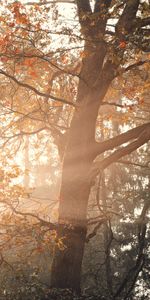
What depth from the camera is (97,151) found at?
973 cm

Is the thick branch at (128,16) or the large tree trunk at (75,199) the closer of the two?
the thick branch at (128,16)

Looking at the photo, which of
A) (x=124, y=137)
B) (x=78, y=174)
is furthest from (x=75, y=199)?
(x=124, y=137)

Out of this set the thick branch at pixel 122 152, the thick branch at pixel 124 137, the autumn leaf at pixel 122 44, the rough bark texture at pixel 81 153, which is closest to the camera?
the autumn leaf at pixel 122 44

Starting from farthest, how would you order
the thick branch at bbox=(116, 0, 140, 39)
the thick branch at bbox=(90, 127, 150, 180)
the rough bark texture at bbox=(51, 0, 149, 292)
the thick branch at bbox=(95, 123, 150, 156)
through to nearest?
the rough bark texture at bbox=(51, 0, 149, 292) → the thick branch at bbox=(116, 0, 140, 39) → the thick branch at bbox=(95, 123, 150, 156) → the thick branch at bbox=(90, 127, 150, 180)

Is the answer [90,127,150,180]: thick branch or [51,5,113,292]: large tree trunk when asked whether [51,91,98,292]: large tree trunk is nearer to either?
[51,5,113,292]: large tree trunk

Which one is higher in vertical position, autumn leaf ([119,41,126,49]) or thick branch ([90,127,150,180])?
autumn leaf ([119,41,126,49])

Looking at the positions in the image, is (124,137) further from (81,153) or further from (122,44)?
(122,44)

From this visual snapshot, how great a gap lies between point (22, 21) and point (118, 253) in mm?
19352

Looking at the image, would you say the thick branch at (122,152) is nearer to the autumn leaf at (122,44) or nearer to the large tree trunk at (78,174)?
the large tree trunk at (78,174)

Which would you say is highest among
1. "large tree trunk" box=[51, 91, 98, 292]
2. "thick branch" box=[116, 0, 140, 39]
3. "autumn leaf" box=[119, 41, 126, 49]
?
"thick branch" box=[116, 0, 140, 39]

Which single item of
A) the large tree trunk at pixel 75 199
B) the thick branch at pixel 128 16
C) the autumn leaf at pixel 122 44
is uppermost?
the thick branch at pixel 128 16

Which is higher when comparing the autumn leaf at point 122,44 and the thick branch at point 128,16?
the thick branch at point 128,16

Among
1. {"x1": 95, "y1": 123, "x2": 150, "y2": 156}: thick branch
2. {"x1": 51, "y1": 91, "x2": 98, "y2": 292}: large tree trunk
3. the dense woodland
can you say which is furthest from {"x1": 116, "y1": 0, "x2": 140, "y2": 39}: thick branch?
{"x1": 95, "y1": 123, "x2": 150, "y2": 156}: thick branch

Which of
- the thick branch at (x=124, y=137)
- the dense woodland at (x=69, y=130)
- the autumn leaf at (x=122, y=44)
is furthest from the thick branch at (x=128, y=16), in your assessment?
the thick branch at (x=124, y=137)
